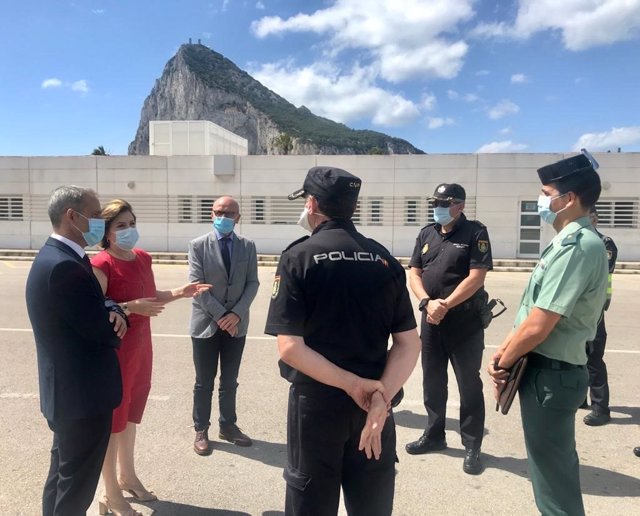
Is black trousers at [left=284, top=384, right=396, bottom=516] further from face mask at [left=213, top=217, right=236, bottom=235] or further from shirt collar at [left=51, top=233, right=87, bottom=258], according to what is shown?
face mask at [left=213, top=217, right=236, bottom=235]

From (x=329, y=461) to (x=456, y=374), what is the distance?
2.15 m

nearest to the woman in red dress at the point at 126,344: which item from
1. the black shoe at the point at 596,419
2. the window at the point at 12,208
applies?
the black shoe at the point at 596,419

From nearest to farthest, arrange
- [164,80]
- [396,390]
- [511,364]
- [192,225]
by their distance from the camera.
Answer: [396,390] < [511,364] < [192,225] < [164,80]

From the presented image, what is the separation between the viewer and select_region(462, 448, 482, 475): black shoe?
11.7 ft

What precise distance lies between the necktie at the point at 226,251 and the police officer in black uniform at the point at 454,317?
1.59 metres

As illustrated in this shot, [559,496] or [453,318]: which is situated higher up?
[453,318]

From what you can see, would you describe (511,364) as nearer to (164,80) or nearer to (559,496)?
(559,496)

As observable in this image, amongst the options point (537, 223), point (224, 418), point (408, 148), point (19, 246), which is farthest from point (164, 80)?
point (224, 418)

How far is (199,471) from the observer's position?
140 inches

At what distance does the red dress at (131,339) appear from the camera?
3070 millimetres

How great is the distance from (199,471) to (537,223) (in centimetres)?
2112

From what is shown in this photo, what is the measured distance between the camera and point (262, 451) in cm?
388

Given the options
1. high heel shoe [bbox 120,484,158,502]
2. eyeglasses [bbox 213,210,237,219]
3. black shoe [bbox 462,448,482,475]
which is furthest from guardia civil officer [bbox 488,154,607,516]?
eyeglasses [bbox 213,210,237,219]

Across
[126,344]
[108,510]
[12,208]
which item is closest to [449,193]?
[126,344]
